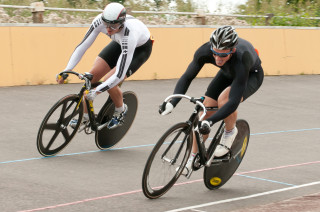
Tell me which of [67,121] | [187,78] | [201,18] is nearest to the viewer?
[187,78]

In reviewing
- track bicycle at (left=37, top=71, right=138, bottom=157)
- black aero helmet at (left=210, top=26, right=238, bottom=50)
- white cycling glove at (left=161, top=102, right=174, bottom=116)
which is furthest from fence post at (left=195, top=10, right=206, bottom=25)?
white cycling glove at (left=161, top=102, right=174, bottom=116)

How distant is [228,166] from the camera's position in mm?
6250

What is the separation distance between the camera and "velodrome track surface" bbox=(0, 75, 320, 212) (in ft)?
17.9

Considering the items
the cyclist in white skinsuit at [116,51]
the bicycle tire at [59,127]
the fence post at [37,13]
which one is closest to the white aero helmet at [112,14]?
the cyclist in white skinsuit at [116,51]

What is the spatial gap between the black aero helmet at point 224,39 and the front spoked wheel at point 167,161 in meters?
0.78

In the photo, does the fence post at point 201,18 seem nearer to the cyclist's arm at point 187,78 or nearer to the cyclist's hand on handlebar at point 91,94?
the cyclist's hand on handlebar at point 91,94

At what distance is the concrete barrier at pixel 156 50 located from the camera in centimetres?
1250

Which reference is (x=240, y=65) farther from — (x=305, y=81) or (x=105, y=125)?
(x=305, y=81)

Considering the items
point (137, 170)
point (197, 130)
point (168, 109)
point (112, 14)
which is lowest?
point (137, 170)

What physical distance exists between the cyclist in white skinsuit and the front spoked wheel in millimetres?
1780

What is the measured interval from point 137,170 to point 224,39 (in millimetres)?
2129

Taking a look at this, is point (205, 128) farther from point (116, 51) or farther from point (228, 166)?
point (116, 51)

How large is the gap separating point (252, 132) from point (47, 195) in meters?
4.85

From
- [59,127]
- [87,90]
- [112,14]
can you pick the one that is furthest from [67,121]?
[112,14]
